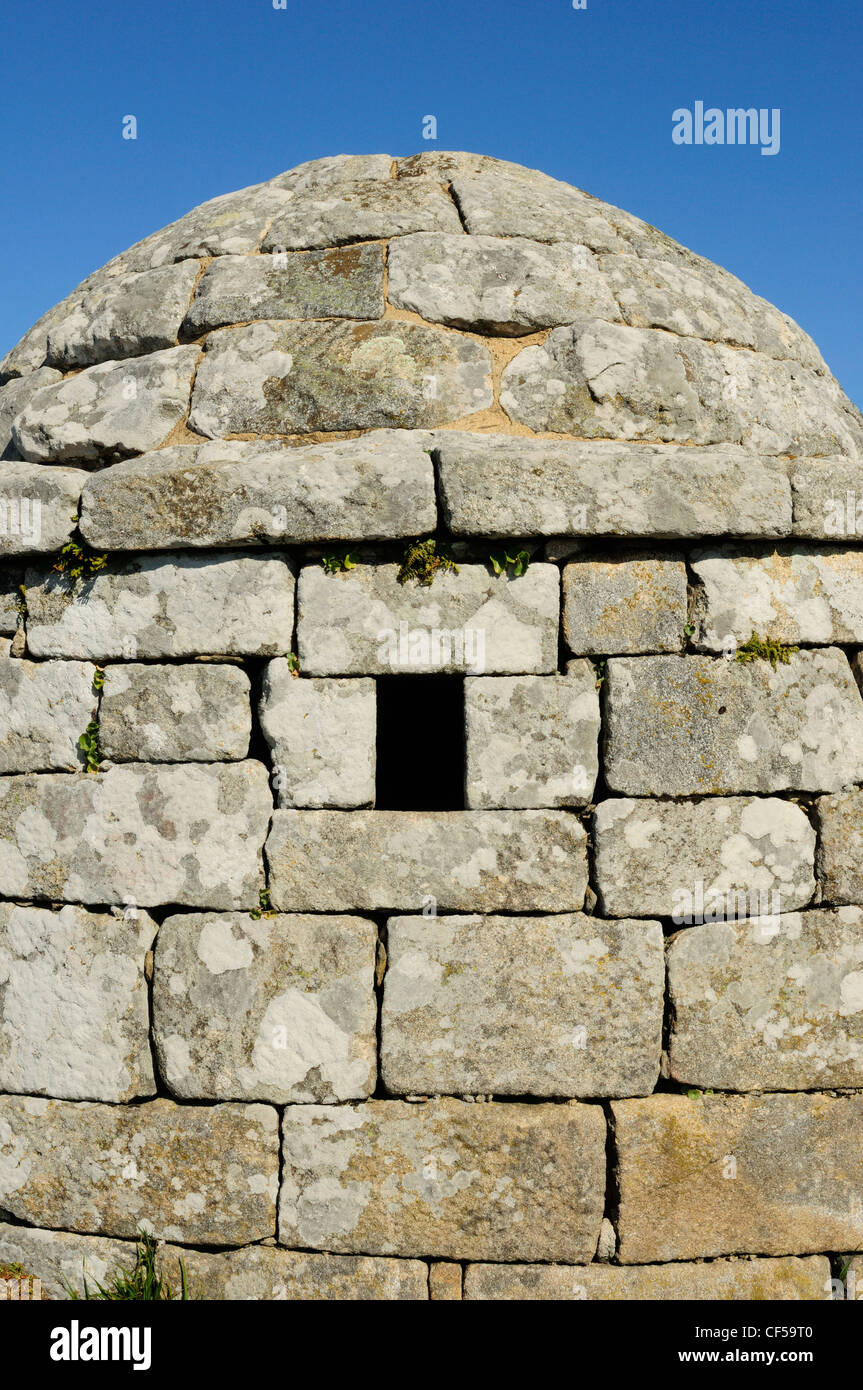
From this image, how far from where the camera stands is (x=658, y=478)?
3.57m

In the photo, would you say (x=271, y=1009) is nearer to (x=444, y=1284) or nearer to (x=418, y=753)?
(x=444, y=1284)

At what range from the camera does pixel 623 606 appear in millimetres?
3639

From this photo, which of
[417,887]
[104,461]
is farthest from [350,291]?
[417,887]

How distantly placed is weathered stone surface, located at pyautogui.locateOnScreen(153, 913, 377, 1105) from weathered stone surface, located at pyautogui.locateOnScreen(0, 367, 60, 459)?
2.66 meters

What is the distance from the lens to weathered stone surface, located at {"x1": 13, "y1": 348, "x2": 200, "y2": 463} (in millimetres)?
4191

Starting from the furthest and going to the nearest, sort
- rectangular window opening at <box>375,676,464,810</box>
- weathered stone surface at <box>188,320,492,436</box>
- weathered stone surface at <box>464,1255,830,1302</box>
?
rectangular window opening at <box>375,676,464,810</box>, weathered stone surface at <box>188,320,492,436</box>, weathered stone surface at <box>464,1255,830,1302</box>

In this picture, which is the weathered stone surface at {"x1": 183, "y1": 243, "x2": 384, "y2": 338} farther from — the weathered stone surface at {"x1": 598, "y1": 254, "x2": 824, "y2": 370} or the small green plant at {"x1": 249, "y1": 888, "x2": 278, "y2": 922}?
the small green plant at {"x1": 249, "y1": 888, "x2": 278, "y2": 922}

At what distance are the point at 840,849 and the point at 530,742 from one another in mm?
1266

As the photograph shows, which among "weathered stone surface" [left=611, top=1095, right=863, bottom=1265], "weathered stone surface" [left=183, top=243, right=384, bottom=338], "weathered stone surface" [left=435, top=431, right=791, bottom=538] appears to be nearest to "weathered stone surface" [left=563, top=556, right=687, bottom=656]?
"weathered stone surface" [left=435, top=431, right=791, bottom=538]

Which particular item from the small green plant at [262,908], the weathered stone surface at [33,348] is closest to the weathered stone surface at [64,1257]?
the small green plant at [262,908]

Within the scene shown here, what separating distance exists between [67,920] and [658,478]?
9.16 ft

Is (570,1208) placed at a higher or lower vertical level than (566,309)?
lower

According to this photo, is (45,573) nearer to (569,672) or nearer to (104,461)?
(104,461)
